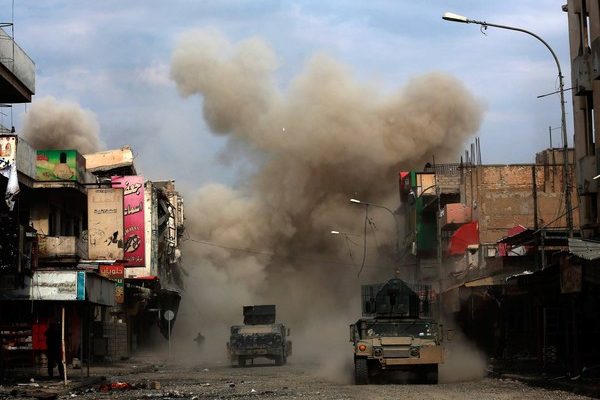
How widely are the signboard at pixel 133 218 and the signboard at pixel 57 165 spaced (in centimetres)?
983

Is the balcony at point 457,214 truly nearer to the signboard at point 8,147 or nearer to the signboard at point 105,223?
the signboard at point 105,223

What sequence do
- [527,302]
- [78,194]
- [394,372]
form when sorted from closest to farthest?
[394,372] < [527,302] < [78,194]

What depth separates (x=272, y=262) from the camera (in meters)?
72.9

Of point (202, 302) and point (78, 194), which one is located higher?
point (78, 194)

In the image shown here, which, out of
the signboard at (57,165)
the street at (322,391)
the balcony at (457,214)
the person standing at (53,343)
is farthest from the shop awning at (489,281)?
the balcony at (457,214)

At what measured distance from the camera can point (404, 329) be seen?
23.9m

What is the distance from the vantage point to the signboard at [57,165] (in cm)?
3956

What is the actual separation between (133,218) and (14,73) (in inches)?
825

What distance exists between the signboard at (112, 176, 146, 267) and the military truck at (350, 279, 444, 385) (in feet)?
87.6

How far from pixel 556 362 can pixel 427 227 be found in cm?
4312

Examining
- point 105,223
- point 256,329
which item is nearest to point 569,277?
point 256,329

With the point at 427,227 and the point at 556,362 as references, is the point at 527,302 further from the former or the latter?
the point at 427,227

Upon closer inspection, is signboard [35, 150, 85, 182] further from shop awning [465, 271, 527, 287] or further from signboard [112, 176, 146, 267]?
shop awning [465, 271, 527, 287]

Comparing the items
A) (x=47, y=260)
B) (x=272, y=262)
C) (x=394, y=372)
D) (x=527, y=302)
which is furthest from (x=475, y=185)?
(x=394, y=372)
